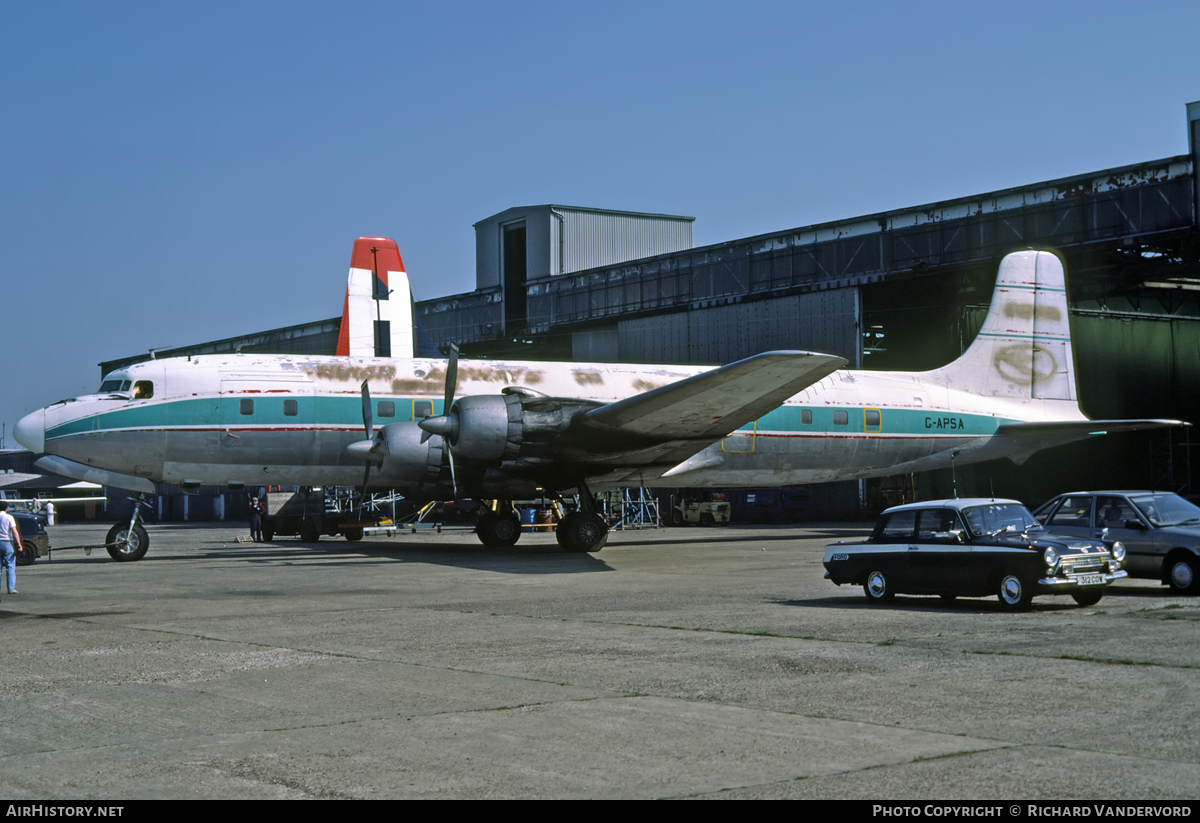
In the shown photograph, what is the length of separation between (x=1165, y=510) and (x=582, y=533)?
13.5 m

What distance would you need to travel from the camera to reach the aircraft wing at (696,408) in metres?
21.3

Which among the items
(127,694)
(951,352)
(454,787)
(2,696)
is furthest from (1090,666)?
(951,352)

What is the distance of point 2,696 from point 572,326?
49507 mm

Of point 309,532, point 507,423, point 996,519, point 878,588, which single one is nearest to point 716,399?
point 507,423

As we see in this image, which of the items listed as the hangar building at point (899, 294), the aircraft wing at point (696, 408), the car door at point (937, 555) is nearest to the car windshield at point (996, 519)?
the car door at point (937, 555)

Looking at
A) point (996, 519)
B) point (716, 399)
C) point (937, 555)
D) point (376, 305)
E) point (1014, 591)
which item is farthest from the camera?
point (376, 305)

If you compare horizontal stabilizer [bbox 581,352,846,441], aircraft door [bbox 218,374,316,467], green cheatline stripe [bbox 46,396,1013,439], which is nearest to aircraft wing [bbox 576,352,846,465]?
horizontal stabilizer [bbox 581,352,846,441]

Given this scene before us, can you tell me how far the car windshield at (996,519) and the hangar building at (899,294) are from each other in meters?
23.4

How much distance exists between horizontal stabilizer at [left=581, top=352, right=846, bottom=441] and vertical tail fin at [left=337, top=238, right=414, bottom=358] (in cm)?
2038

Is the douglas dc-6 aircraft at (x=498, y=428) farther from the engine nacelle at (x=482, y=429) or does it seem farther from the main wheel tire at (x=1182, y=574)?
the main wheel tire at (x=1182, y=574)

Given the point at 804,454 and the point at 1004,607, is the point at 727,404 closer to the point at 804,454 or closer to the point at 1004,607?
the point at 804,454

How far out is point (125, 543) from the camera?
2623cm

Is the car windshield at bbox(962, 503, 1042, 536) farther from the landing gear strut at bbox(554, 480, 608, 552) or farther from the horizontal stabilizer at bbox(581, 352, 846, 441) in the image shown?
the landing gear strut at bbox(554, 480, 608, 552)

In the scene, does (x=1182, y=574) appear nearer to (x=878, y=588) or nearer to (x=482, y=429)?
(x=878, y=588)
